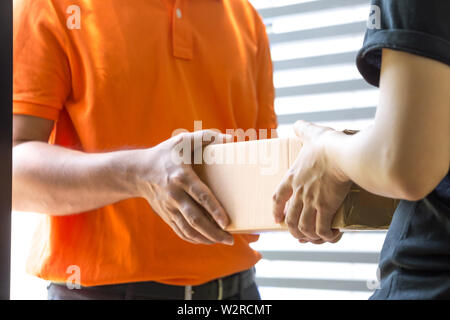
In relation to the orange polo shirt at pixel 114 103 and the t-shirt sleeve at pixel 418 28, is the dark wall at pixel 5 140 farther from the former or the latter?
the orange polo shirt at pixel 114 103

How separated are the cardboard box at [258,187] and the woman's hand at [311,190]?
0.02 meters

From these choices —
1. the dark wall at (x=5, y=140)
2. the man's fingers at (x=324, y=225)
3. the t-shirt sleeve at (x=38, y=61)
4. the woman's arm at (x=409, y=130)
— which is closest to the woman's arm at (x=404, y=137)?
the woman's arm at (x=409, y=130)

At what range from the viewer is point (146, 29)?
1.23 m

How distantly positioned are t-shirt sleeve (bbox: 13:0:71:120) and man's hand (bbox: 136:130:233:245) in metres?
0.28

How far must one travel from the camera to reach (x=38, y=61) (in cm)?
113

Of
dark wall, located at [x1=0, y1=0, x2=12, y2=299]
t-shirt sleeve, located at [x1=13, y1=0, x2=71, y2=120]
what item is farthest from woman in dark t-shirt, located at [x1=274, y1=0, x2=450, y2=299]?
t-shirt sleeve, located at [x1=13, y1=0, x2=71, y2=120]

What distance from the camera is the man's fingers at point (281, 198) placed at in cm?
81

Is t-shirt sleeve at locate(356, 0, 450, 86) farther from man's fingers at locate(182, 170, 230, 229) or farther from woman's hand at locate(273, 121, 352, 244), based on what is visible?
man's fingers at locate(182, 170, 230, 229)

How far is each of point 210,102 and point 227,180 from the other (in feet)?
1.44

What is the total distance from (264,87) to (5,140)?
3.59 ft

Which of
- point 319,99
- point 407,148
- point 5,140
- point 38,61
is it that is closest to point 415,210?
→ point 407,148
